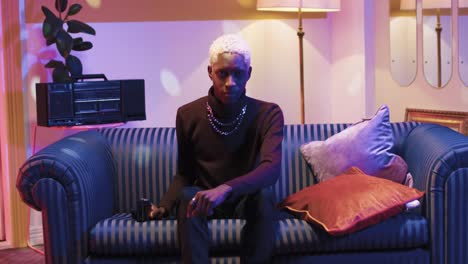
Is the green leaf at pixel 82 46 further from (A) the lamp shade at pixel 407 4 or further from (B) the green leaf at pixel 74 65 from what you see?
(A) the lamp shade at pixel 407 4

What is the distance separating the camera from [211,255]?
2.85 m

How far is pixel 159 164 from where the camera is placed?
338cm

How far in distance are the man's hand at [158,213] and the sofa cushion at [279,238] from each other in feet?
0.18

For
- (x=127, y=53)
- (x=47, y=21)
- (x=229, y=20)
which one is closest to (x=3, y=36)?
(x=47, y=21)

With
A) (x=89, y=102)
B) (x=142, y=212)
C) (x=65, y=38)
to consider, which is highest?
(x=65, y=38)

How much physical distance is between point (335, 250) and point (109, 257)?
889 mm

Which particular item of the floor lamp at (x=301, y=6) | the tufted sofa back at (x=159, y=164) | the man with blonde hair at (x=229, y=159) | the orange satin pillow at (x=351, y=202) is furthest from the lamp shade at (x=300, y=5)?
the orange satin pillow at (x=351, y=202)

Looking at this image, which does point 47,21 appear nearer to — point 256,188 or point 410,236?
point 256,188

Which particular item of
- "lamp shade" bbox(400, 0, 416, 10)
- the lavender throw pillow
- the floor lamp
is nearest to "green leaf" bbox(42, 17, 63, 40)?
the floor lamp

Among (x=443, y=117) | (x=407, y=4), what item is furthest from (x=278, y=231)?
(x=407, y=4)

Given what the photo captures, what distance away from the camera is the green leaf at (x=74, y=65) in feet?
14.1

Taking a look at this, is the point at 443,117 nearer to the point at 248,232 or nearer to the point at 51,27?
the point at 248,232

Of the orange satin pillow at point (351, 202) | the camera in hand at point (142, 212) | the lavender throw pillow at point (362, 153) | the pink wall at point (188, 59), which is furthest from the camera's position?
the pink wall at point (188, 59)

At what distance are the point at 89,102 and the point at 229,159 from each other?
142 cm
